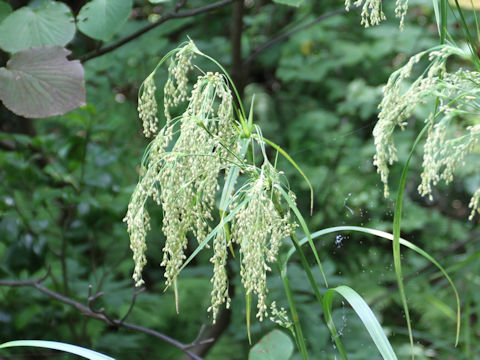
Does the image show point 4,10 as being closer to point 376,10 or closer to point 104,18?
point 104,18

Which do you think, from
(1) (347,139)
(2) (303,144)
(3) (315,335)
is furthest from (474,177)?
(3) (315,335)

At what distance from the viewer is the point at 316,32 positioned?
203 centimetres

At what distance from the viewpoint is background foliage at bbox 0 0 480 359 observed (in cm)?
114

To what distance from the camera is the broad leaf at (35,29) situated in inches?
33.4

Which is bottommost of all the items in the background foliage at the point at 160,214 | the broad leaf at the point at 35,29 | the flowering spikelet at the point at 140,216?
the background foliage at the point at 160,214

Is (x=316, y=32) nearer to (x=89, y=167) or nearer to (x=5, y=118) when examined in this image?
(x=89, y=167)

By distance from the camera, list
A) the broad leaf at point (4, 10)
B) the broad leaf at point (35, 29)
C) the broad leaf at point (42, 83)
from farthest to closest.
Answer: the broad leaf at point (4, 10)
the broad leaf at point (35, 29)
the broad leaf at point (42, 83)

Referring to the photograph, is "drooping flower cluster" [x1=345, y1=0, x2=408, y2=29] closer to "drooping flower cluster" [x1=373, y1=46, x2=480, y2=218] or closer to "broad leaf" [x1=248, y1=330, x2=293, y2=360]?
"drooping flower cluster" [x1=373, y1=46, x2=480, y2=218]

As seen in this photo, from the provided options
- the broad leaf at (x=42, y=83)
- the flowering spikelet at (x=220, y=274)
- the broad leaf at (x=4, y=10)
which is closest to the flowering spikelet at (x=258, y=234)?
the flowering spikelet at (x=220, y=274)

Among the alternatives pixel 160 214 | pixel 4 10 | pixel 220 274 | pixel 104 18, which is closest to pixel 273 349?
pixel 220 274

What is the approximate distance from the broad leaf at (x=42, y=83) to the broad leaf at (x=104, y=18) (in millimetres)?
108

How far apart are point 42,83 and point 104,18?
7.4 inches

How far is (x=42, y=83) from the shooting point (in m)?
0.76

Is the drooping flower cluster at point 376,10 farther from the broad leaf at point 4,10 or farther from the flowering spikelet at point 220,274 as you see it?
the broad leaf at point 4,10
